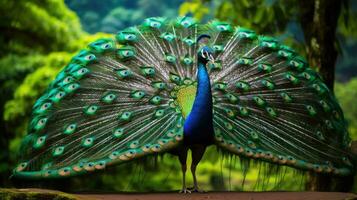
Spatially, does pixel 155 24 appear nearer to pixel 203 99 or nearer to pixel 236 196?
pixel 203 99

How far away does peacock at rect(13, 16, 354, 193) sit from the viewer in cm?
551

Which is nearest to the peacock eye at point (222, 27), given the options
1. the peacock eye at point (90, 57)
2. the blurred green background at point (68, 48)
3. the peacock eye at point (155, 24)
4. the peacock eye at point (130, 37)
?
the peacock eye at point (155, 24)

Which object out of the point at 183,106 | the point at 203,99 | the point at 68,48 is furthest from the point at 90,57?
the point at 68,48

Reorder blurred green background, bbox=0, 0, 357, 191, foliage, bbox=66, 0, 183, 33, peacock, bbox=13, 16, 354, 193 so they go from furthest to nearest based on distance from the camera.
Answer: foliage, bbox=66, 0, 183, 33 → blurred green background, bbox=0, 0, 357, 191 → peacock, bbox=13, 16, 354, 193

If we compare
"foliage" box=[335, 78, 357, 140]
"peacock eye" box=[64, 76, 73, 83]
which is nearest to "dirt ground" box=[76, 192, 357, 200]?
"peacock eye" box=[64, 76, 73, 83]

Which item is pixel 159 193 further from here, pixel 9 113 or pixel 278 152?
pixel 9 113

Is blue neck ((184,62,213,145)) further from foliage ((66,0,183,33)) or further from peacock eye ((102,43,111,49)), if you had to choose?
foliage ((66,0,183,33))

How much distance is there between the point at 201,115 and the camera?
540 centimetres

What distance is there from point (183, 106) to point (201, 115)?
0.35 meters

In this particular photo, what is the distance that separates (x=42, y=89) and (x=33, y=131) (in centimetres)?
452

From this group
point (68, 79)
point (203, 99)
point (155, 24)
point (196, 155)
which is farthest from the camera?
point (155, 24)

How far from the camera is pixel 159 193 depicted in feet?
18.3

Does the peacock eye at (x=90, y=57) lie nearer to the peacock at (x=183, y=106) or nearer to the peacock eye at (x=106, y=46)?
the peacock at (x=183, y=106)

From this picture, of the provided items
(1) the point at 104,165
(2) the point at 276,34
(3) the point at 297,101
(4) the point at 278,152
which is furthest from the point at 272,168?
(2) the point at 276,34
